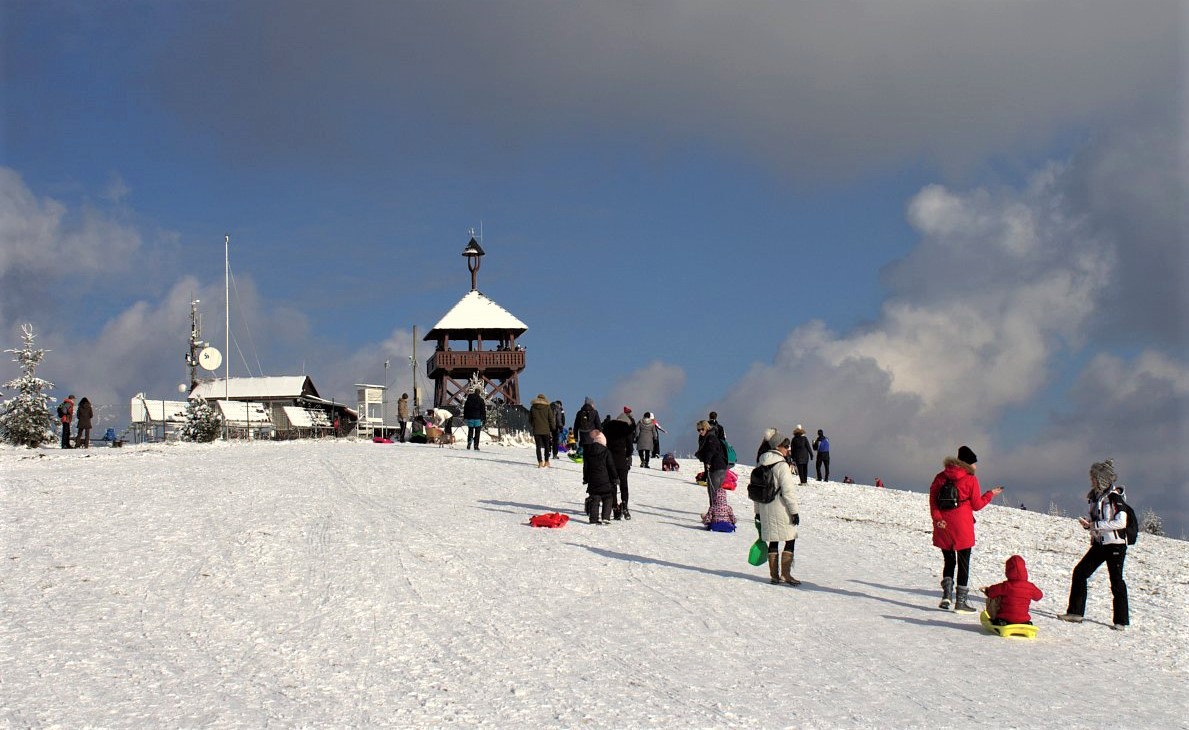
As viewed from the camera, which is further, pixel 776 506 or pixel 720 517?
pixel 720 517

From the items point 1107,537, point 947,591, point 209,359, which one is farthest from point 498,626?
point 209,359

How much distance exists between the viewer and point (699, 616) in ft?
35.2

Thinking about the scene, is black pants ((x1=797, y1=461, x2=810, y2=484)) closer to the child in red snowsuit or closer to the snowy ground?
the snowy ground

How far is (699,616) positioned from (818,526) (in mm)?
9949

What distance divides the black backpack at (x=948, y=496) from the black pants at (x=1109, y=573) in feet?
5.52

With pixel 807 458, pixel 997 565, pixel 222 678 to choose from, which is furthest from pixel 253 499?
pixel 807 458

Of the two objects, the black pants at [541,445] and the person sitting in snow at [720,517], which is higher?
the black pants at [541,445]

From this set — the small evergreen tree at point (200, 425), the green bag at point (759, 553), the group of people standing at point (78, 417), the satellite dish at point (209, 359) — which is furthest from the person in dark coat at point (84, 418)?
the green bag at point (759, 553)

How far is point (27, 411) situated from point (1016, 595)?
3579 cm

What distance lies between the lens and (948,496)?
11.9 m

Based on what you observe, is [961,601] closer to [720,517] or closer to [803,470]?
[720,517]

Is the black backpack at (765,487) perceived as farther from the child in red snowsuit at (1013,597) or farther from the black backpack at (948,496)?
the child in red snowsuit at (1013,597)

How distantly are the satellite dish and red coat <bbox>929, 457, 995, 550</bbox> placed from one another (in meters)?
51.1

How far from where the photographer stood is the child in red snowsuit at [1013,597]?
1080 centimetres
